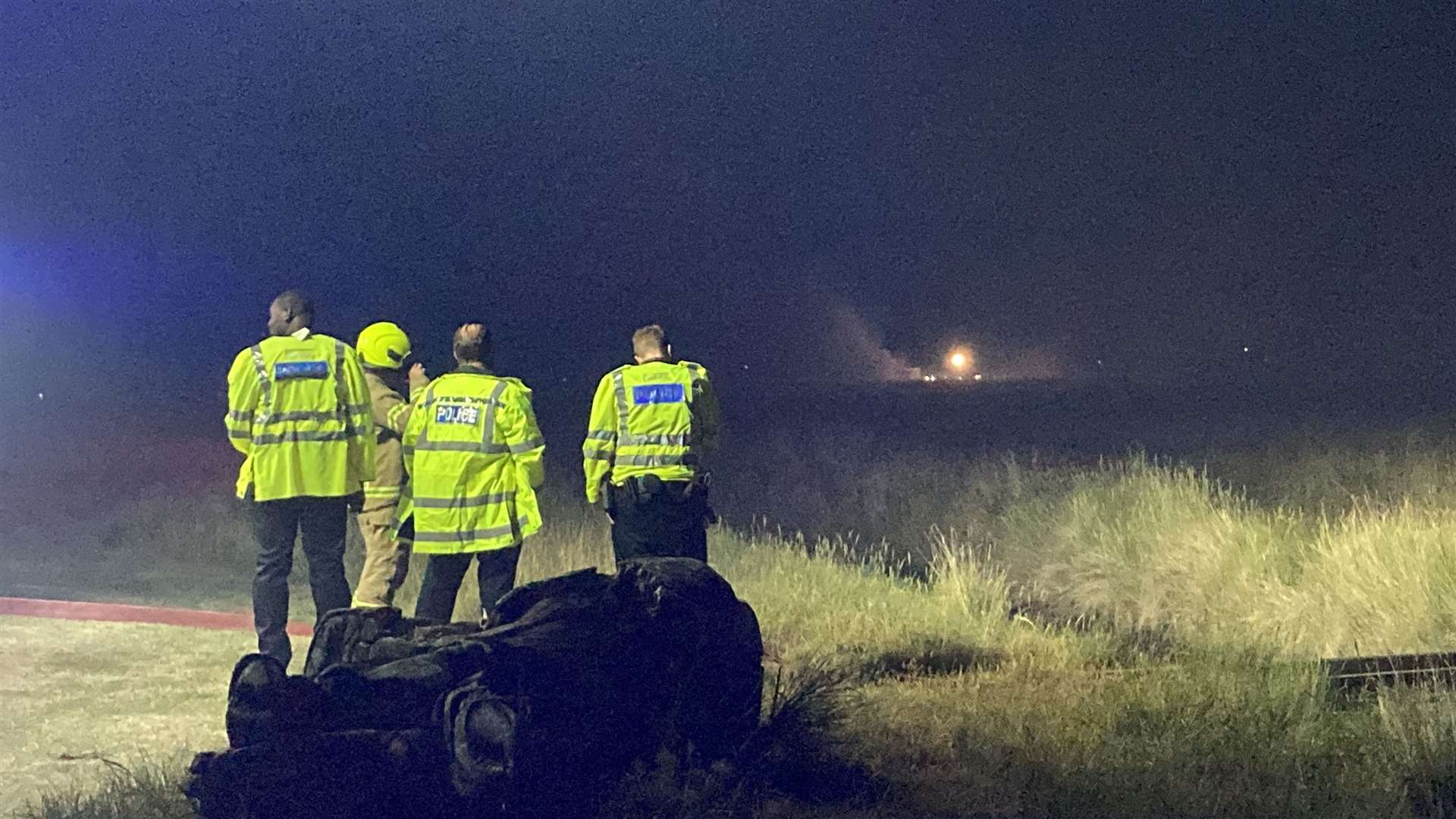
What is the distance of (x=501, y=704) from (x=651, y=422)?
288cm

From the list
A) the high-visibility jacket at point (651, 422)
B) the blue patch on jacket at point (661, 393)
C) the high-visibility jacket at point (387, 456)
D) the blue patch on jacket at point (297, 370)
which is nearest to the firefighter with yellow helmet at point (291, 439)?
the blue patch on jacket at point (297, 370)

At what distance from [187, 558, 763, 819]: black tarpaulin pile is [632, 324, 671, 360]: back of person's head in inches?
75.8

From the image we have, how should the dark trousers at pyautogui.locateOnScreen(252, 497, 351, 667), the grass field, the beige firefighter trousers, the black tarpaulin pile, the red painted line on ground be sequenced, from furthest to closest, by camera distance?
the red painted line on ground, the beige firefighter trousers, the dark trousers at pyautogui.locateOnScreen(252, 497, 351, 667), the grass field, the black tarpaulin pile

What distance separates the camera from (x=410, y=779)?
13.1 ft

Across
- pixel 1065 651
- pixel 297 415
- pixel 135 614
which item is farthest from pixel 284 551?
pixel 1065 651

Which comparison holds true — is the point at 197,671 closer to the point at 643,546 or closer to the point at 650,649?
the point at 643,546

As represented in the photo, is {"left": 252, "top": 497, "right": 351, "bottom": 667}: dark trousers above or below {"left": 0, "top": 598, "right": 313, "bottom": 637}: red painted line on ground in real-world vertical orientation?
above

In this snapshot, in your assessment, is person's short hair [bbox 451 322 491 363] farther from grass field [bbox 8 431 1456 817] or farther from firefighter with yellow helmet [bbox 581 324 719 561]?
grass field [bbox 8 431 1456 817]

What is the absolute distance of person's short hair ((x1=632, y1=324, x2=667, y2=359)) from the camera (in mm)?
6816

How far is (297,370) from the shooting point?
245 inches

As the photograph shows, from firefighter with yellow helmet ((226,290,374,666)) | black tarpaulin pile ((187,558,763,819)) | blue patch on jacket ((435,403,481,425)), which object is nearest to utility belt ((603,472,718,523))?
blue patch on jacket ((435,403,481,425))

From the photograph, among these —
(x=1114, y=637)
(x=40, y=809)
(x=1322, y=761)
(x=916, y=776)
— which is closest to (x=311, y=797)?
(x=40, y=809)

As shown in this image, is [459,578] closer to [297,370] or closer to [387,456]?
[387,456]

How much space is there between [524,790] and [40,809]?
1.74m
